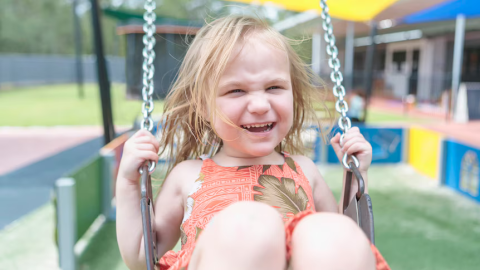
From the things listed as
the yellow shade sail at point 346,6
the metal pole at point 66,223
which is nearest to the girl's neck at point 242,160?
the metal pole at point 66,223

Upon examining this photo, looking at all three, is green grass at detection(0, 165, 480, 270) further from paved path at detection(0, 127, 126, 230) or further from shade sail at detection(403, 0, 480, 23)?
shade sail at detection(403, 0, 480, 23)

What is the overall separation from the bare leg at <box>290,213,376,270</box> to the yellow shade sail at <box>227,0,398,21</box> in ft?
10.5

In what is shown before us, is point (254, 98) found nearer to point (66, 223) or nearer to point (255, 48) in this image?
point (255, 48)


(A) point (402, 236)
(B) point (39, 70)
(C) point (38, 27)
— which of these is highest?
(C) point (38, 27)

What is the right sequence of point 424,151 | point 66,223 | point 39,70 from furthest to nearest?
point 39,70
point 424,151
point 66,223

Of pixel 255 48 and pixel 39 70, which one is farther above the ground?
pixel 39 70

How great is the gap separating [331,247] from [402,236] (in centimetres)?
232

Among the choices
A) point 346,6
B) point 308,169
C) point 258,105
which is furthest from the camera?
point 346,6

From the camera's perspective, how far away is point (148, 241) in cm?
104

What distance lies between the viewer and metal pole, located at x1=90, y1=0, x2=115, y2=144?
3.09 metres

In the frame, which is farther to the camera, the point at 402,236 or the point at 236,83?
the point at 402,236

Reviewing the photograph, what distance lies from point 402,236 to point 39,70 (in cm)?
2411

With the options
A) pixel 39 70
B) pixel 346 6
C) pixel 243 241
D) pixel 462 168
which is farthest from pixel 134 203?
pixel 39 70

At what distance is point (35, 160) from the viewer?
17.2ft
